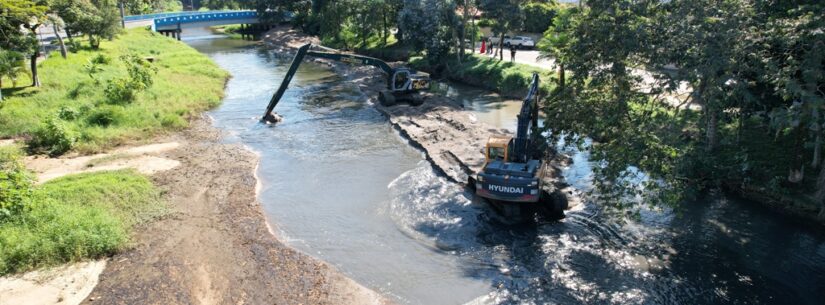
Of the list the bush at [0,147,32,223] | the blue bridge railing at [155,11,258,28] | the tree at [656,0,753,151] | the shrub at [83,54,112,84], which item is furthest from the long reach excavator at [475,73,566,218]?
the blue bridge railing at [155,11,258,28]

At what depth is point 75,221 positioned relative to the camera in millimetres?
15008

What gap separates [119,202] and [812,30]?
20.9 m

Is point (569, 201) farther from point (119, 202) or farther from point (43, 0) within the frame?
point (43, 0)

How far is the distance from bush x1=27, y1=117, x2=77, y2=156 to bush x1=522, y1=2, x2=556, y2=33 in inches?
1713

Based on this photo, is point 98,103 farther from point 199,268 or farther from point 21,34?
point 199,268

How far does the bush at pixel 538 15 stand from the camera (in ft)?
180

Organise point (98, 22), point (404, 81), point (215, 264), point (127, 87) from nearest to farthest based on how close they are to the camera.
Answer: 1. point (215, 264)
2. point (127, 87)
3. point (404, 81)
4. point (98, 22)

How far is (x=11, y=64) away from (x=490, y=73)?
29.7 metres

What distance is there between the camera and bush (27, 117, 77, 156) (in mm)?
22719

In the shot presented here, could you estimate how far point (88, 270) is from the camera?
14.0 metres

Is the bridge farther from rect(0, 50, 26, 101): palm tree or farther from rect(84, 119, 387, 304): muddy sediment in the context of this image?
rect(84, 119, 387, 304): muddy sediment

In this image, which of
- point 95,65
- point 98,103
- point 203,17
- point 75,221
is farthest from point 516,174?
point 203,17

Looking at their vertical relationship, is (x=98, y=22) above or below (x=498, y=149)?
above

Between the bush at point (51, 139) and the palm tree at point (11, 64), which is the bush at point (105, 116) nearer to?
the bush at point (51, 139)
